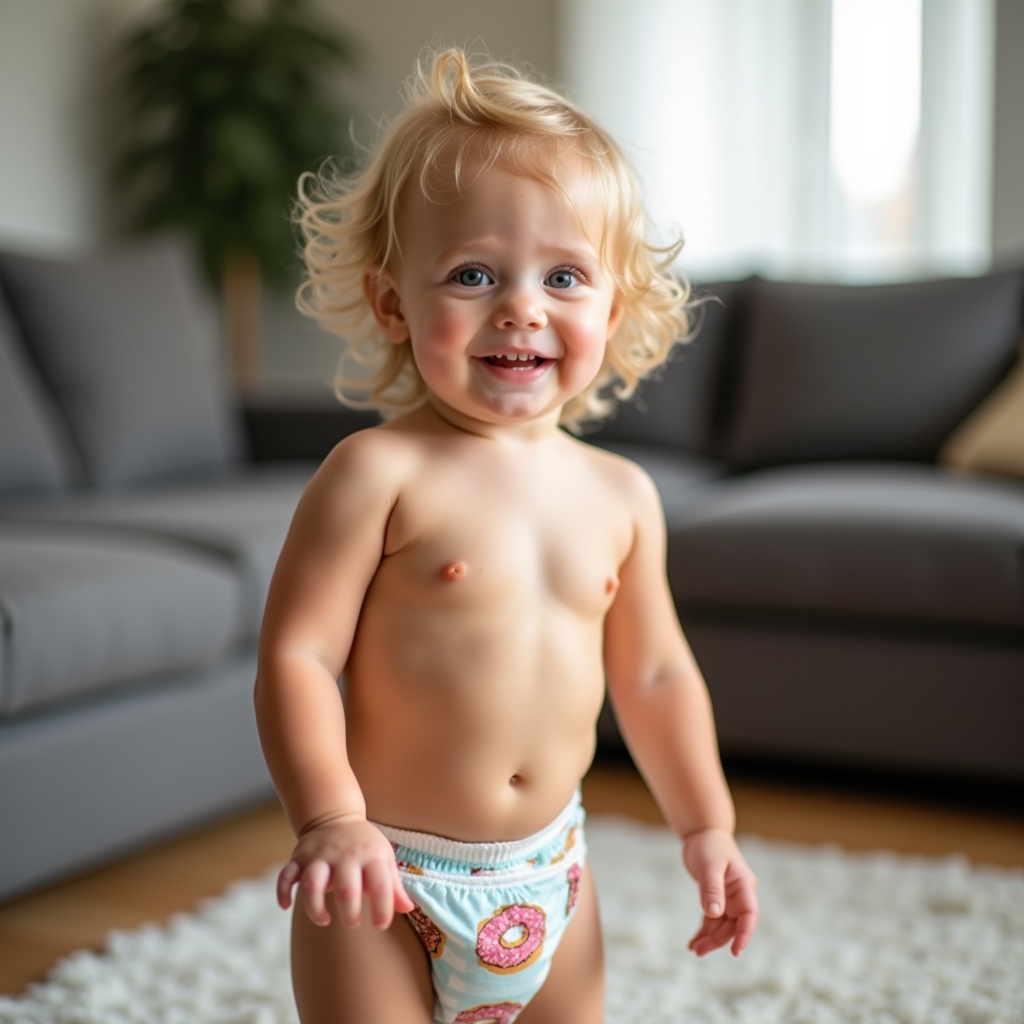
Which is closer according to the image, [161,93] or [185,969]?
[185,969]

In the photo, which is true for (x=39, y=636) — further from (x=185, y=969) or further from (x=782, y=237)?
(x=782, y=237)

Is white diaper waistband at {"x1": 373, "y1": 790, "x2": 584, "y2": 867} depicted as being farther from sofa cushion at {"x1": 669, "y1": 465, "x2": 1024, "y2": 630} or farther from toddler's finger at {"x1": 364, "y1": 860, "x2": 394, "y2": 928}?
sofa cushion at {"x1": 669, "y1": 465, "x2": 1024, "y2": 630}

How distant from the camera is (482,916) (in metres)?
0.91

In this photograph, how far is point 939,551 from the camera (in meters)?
1.91

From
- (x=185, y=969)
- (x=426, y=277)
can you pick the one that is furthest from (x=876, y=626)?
(x=426, y=277)

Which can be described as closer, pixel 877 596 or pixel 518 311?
pixel 518 311

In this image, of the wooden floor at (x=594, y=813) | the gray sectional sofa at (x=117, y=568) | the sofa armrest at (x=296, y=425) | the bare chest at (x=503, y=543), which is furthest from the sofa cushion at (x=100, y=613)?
the sofa armrest at (x=296, y=425)

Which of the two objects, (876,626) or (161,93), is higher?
(161,93)

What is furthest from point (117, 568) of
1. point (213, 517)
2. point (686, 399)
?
point (686, 399)

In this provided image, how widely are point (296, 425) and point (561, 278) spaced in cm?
206

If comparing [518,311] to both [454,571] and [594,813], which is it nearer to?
[454,571]

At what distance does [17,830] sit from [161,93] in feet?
11.3

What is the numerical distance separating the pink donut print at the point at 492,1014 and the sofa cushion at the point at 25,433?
1.63 meters

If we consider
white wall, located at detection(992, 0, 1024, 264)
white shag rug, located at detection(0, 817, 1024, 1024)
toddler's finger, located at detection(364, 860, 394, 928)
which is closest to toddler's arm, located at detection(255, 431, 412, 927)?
toddler's finger, located at detection(364, 860, 394, 928)
